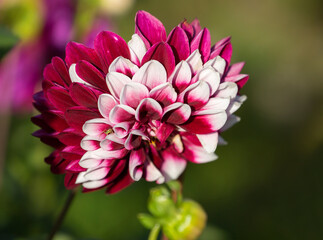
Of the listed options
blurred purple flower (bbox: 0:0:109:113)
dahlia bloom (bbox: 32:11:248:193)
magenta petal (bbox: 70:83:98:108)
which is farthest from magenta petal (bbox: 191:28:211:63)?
blurred purple flower (bbox: 0:0:109:113)

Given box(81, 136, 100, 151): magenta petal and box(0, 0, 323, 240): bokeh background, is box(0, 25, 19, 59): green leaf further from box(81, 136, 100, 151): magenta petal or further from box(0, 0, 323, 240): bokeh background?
box(81, 136, 100, 151): magenta petal

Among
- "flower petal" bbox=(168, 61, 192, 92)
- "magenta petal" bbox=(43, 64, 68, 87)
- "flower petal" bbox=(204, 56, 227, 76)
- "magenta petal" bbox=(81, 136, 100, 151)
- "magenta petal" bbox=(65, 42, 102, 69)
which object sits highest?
"flower petal" bbox=(204, 56, 227, 76)

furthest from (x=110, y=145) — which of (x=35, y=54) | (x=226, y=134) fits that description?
(x=226, y=134)

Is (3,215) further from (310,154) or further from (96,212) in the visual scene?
(310,154)

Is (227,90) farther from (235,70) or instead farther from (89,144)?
(89,144)

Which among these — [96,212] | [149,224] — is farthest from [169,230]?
[96,212]

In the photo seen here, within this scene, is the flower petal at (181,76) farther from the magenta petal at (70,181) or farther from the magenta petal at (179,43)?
the magenta petal at (70,181)
